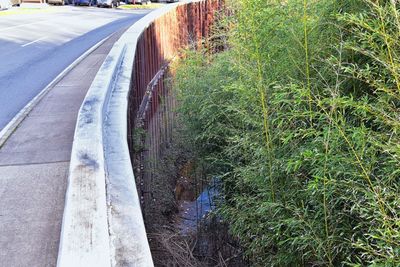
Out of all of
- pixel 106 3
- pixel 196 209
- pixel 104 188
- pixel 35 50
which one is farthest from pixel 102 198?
pixel 106 3

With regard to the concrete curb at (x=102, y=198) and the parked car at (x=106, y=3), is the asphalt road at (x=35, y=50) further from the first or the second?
the parked car at (x=106, y=3)

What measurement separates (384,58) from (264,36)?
6.82 feet

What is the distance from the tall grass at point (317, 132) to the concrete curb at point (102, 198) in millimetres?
1188

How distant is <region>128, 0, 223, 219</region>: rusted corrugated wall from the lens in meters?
6.41

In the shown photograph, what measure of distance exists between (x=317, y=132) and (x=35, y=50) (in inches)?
525

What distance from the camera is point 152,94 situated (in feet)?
28.0

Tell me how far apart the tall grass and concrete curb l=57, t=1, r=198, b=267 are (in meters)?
1.19

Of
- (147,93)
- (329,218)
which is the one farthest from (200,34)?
(329,218)

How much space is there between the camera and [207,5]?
1694 centimetres

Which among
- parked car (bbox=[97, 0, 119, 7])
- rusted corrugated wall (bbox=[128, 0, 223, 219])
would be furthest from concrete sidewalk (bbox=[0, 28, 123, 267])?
parked car (bbox=[97, 0, 119, 7])

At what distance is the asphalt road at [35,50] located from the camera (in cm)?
900

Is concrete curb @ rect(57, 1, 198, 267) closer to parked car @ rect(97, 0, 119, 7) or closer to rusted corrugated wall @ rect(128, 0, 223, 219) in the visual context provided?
rusted corrugated wall @ rect(128, 0, 223, 219)

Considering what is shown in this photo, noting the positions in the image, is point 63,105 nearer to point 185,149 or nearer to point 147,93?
point 147,93

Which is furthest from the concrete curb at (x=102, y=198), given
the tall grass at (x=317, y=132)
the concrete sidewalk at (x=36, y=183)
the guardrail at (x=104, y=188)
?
the tall grass at (x=317, y=132)
